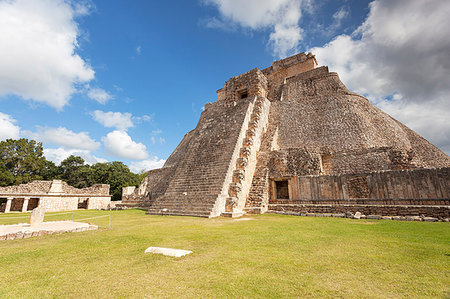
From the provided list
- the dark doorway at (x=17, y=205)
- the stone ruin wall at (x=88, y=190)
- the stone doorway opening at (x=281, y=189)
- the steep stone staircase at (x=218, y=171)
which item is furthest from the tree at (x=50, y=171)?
the stone doorway opening at (x=281, y=189)

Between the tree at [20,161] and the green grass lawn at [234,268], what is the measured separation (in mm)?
35190

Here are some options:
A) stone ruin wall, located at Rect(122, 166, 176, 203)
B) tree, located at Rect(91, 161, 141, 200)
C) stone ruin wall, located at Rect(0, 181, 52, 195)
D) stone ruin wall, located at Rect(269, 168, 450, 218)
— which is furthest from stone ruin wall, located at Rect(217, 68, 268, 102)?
tree, located at Rect(91, 161, 141, 200)

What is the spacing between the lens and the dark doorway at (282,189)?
12953 mm

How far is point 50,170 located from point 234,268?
44.3m

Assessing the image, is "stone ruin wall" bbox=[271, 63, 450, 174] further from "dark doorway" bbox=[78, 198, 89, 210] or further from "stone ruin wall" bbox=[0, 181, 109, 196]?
"dark doorway" bbox=[78, 198, 89, 210]

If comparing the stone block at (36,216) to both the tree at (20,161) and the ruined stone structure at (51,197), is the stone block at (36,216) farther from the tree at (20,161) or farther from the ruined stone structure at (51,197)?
the tree at (20,161)

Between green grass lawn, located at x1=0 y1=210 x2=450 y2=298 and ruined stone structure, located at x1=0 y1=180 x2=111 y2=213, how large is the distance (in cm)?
1634

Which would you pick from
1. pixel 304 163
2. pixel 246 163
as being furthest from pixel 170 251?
pixel 304 163

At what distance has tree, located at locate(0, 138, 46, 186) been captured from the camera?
29.6 m

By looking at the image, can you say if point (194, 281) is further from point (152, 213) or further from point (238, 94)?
point (238, 94)

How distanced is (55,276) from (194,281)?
193 cm

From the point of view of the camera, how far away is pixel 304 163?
42.0 feet

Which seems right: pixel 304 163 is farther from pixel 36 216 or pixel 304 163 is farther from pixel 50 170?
pixel 50 170

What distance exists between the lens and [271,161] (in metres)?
13.7
